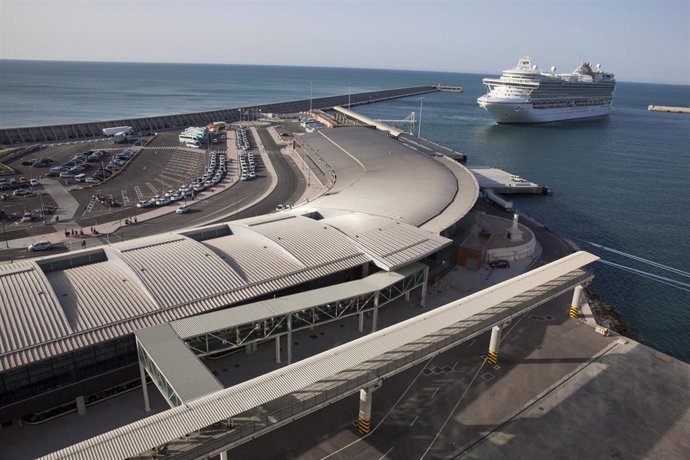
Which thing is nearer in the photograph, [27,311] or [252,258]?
[27,311]

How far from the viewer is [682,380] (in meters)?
28.6

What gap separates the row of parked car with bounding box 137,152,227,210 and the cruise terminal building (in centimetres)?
2533

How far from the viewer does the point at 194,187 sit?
67000mm

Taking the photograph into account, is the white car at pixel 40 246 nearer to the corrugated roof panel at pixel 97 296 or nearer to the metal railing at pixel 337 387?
the corrugated roof panel at pixel 97 296

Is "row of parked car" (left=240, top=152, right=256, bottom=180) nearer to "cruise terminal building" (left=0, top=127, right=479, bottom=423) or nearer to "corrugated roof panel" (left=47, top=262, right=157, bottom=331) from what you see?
"cruise terminal building" (left=0, top=127, right=479, bottom=423)

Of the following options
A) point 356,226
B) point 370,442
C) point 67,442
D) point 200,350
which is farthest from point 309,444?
point 356,226

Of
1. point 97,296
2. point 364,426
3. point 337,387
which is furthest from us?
point 97,296

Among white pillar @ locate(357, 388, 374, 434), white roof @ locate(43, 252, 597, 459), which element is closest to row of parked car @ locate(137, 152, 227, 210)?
white roof @ locate(43, 252, 597, 459)

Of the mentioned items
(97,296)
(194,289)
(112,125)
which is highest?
(97,296)

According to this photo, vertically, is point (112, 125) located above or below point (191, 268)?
below

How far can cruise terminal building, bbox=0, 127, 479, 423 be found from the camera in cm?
2314

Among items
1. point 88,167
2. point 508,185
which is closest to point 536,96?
point 508,185

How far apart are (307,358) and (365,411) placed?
4.24 m

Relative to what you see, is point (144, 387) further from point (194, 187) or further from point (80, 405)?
point (194, 187)
